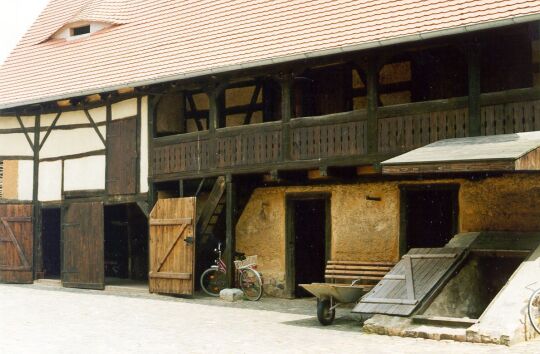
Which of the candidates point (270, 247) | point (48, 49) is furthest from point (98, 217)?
point (48, 49)

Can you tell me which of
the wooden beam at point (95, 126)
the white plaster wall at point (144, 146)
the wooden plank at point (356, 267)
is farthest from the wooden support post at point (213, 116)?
the wooden beam at point (95, 126)

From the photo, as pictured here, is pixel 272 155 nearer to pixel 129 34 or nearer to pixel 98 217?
pixel 98 217

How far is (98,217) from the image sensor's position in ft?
60.4

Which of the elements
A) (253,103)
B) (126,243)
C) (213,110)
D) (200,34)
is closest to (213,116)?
(213,110)

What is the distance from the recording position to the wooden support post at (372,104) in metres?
13.5

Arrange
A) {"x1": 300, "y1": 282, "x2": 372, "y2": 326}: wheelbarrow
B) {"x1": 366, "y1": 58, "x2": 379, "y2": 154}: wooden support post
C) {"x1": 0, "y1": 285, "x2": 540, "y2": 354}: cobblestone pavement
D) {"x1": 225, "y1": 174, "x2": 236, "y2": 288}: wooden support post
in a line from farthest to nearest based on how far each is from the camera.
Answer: {"x1": 225, "y1": 174, "x2": 236, "y2": 288}: wooden support post → {"x1": 366, "y1": 58, "x2": 379, "y2": 154}: wooden support post → {"x1": 300, "y1": 282, "x2": 372, "y2": 326}: wheelbarrow → {"x1": 0, "y1": 285, "x2": 540, "y2": 354}: cobblestone pavement

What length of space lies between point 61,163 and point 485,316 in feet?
41.3

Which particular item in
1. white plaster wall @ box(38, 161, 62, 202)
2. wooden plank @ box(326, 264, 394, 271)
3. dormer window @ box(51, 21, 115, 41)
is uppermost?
dormer window @ box(51, 21, 115, 41)

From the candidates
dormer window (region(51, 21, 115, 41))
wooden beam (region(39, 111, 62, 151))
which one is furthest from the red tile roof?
wooden beam (region(39, 111, 62, 151))

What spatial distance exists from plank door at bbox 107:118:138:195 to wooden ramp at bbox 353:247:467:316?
794cm

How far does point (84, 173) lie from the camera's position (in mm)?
18844

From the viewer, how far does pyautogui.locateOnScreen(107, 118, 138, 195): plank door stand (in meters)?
17.8

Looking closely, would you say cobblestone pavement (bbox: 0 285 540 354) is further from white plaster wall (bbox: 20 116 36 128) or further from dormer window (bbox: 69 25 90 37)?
dormer window (bbox: 69 25 90 37)

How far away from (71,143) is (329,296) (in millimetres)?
9980
